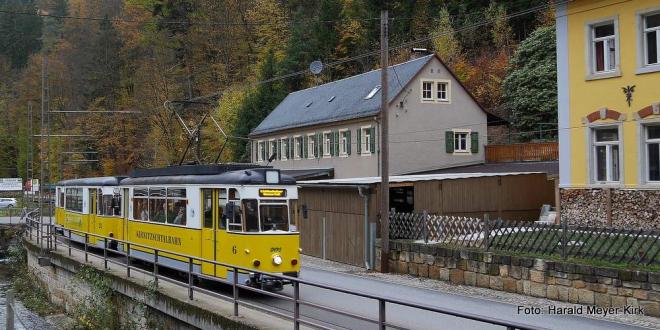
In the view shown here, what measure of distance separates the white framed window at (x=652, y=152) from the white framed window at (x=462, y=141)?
64.2 feet

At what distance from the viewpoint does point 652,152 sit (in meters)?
20.2

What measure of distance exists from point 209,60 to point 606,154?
53468mm

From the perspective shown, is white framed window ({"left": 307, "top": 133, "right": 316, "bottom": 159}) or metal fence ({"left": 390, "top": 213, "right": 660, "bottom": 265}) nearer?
metal fence ({"left": 390, "top": 213, "right": 660, "bottom": 265})

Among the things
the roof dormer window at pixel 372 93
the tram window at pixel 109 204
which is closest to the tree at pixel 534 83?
the roof dormer window at pixel 372 93

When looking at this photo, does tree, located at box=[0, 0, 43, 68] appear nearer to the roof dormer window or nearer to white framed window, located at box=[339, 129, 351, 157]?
white framed window, located at box=[339, 129, 351, 157]

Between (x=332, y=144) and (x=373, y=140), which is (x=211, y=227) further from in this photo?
(x=332, y=144)

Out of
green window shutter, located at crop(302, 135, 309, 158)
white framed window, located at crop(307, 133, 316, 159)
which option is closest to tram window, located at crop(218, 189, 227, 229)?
white framed window, located at crop(307, 133, 316, 159)

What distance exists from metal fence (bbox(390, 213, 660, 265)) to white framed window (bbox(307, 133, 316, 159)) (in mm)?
21453

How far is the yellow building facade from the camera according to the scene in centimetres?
2002

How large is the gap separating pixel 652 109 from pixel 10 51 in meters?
98.3

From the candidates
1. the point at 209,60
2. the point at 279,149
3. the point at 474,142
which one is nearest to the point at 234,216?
the point at 474,142

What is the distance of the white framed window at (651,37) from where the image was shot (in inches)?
781

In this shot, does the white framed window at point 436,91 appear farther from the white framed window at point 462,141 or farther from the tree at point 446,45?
the tree at point 446,45

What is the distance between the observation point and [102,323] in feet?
53.7
